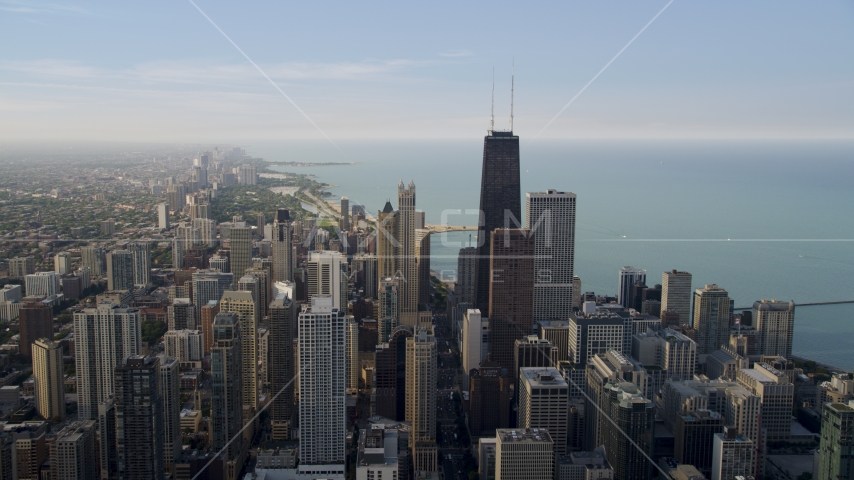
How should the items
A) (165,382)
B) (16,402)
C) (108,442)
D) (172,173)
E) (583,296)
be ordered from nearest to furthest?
(108,442)
(165,382)
(16,402)
(172,173)
(583,296)

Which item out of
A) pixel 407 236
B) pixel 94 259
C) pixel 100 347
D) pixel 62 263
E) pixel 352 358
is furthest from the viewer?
pixel 407 236

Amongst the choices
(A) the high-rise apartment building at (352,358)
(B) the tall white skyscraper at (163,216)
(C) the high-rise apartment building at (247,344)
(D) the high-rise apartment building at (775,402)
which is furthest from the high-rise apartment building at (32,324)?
(D) the high-rise apartment building at (775,402)

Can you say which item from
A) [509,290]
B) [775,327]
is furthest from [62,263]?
[775,327]

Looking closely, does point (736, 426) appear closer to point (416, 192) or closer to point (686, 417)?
point (686, 417)

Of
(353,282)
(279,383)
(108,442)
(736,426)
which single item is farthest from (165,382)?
(736,426)

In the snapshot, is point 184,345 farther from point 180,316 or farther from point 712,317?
point 712,317

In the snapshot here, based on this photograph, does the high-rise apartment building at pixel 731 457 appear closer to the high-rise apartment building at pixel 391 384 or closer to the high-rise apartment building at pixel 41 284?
the high-rise apartment building at pixel 391 384
